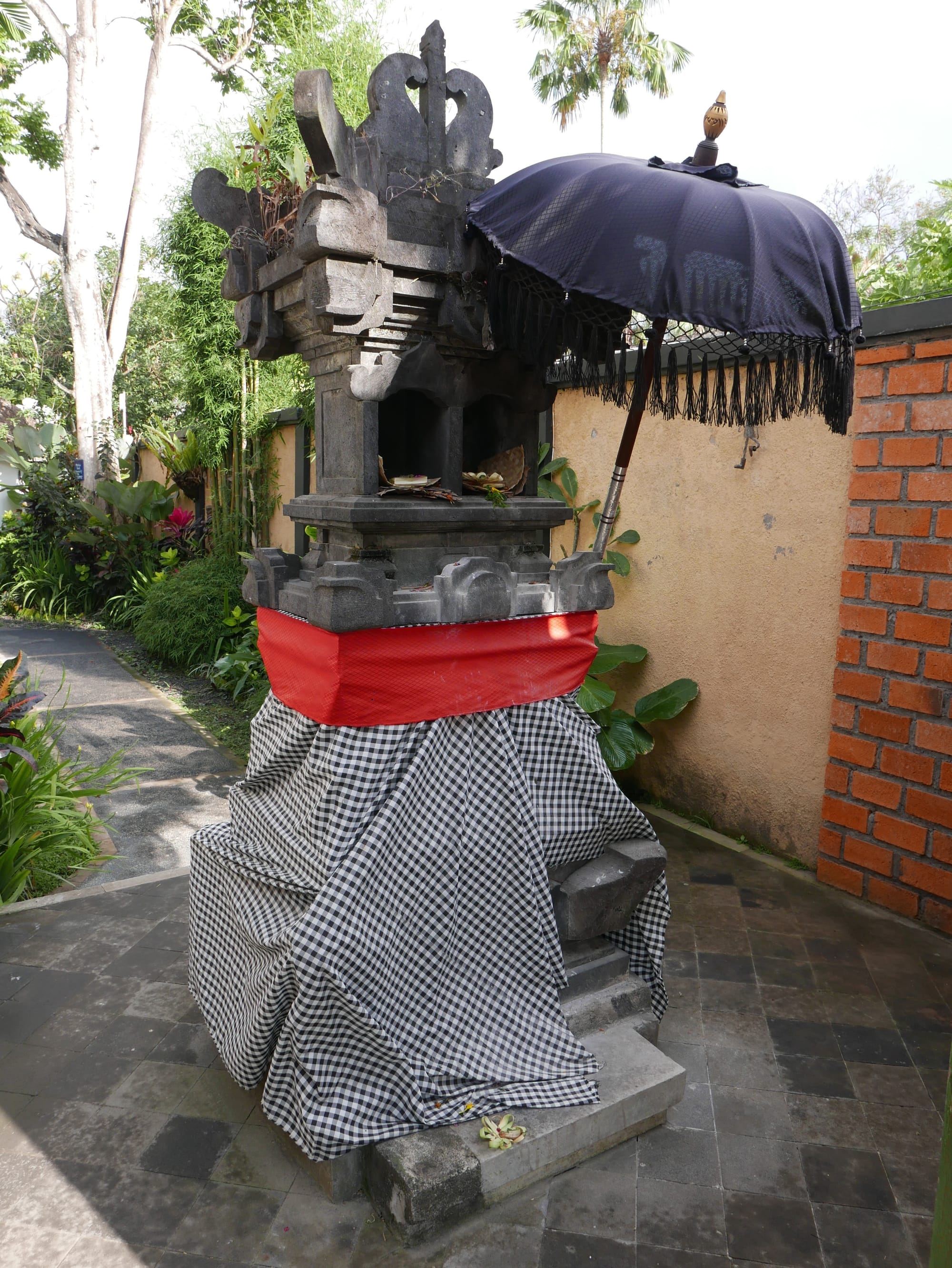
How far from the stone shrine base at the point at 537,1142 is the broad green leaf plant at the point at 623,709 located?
1768mm

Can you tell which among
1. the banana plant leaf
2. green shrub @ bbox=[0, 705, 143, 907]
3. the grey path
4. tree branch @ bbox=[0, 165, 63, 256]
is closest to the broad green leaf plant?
the banana plant leaf

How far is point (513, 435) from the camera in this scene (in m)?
2.79

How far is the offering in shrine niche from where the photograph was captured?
220cm

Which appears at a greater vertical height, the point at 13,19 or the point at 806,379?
the point at 13,19

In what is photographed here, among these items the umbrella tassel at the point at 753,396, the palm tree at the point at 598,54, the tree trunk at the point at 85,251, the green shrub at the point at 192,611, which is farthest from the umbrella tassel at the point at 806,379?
the palm tree at the point at 598,54

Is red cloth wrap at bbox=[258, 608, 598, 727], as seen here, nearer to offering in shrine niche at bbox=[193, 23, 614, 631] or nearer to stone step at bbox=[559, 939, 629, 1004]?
offering in shrine niche at bbox=[193, 23, 614, 631]

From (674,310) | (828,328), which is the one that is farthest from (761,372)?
(674,310)

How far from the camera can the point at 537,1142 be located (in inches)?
86.9

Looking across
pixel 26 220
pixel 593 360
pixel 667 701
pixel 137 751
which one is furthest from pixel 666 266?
pixel 26 220

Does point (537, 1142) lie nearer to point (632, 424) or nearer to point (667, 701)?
point (632, 424)

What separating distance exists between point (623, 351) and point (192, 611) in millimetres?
6344

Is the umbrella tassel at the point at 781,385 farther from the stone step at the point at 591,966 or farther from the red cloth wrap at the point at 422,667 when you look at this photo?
the stone step at the point at 591,966

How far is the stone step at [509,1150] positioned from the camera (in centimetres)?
207

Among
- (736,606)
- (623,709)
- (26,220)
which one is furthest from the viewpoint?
(26,220)
